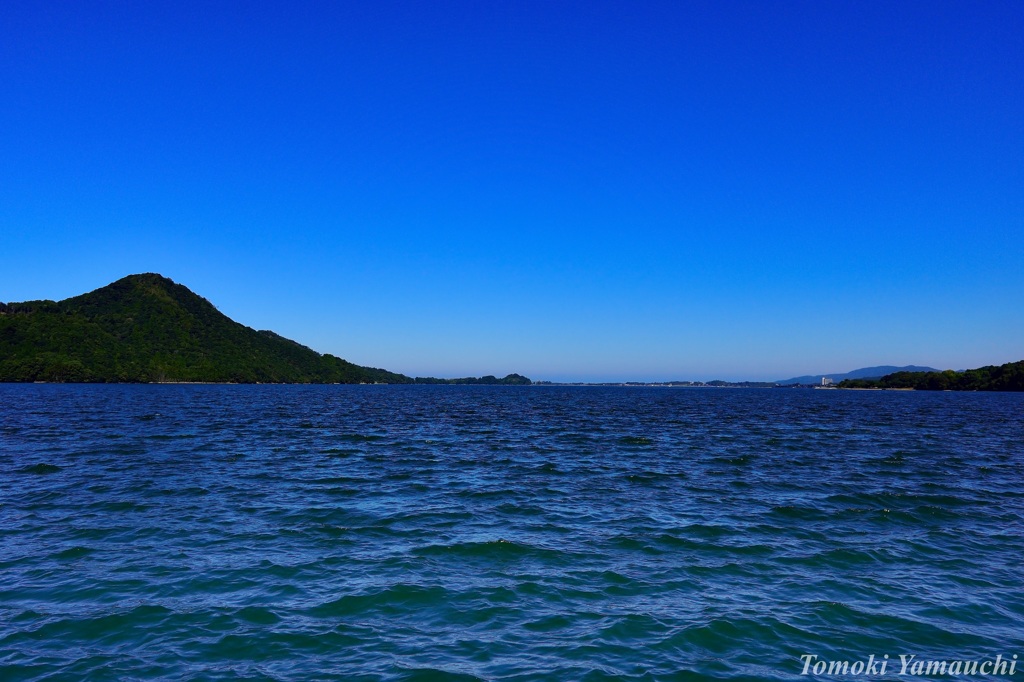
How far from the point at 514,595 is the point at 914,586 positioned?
10278 millimetres

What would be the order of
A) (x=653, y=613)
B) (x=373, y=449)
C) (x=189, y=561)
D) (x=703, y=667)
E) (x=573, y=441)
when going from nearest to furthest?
(x=703, y=667) < (x=653, y=613) < (x=189, y=561) < (x=373, y=449) < (x=573, y=441)

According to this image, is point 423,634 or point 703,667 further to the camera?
point 423,634

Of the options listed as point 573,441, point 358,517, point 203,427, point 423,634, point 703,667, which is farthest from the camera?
point 203,427

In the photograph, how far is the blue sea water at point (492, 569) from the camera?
34.8ft

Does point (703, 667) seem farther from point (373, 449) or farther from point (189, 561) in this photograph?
point (373, 449)

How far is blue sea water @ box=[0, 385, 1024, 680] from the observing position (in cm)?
1062

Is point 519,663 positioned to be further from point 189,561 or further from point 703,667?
point 189,561

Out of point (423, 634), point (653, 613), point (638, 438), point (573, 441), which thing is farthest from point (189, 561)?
point (638, 438)

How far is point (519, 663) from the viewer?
33.7ft

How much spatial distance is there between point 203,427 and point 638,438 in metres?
42.0

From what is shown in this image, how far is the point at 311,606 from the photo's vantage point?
12578 millimetres

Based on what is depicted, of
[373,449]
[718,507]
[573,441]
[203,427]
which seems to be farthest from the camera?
[203,427]

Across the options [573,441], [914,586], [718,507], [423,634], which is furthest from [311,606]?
[573,441]

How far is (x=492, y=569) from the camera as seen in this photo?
15.4 m
